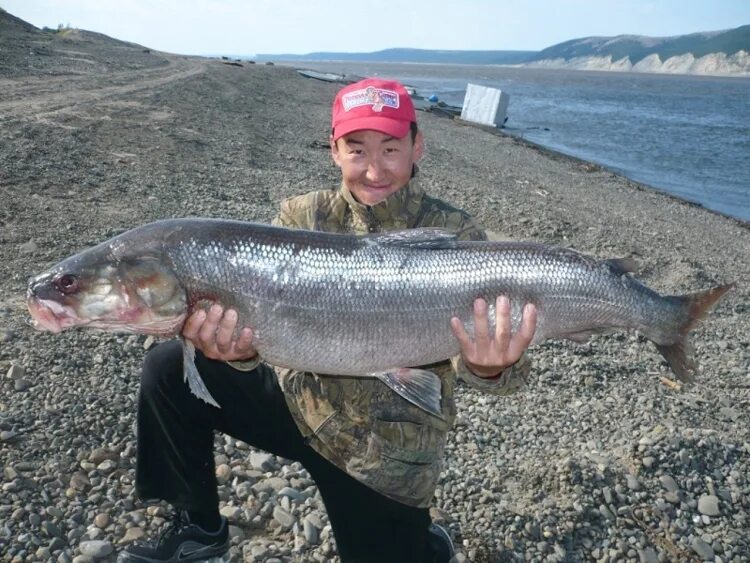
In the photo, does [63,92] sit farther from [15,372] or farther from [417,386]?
[417,386]

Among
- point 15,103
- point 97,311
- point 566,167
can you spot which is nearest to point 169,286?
point 97,311

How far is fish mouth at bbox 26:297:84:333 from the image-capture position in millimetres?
3541

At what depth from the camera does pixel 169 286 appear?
12.0ft

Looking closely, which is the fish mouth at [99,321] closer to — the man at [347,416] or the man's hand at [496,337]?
the man at [347,416]

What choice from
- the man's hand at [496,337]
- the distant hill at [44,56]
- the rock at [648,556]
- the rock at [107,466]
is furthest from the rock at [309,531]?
the distant hill at [44,56]

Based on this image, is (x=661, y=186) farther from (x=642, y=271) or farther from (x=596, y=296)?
(x=596, y=296)

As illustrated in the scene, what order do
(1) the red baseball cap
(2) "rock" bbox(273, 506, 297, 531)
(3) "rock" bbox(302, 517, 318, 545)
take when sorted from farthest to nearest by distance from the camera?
(2) "rock" bbox(273, 506, 297, 531)
(3) "rock" bbox(302, 517, 318, 545)
(1) the red baseball cap

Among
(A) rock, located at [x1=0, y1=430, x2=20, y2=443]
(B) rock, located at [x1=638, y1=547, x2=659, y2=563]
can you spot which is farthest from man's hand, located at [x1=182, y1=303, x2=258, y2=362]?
(B) rock, located at [x1=638, y1=547, x2=659, y2=563]

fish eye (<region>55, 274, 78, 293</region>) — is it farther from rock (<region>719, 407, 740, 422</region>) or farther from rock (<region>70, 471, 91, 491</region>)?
rock (<region>719, 407, 740, 422</region>)

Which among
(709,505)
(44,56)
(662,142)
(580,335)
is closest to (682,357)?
(580,335)

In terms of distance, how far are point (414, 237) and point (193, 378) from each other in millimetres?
1540

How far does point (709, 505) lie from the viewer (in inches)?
196

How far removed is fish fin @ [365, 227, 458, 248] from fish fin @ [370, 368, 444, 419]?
0.77 metres

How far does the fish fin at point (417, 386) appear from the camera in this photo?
369 centimetres
